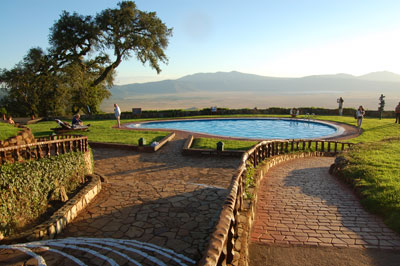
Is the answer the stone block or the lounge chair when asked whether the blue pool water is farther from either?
the stone block

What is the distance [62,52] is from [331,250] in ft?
108

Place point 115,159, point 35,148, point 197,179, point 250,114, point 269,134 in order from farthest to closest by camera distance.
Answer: point 250,114, point 269,134, point 115,159, point 197,179, point 35,148

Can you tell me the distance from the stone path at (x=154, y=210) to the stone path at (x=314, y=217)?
3.78 feet

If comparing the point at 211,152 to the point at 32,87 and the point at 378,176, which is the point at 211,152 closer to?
the point at 378,176

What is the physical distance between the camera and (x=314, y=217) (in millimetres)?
5320

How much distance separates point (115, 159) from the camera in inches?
434

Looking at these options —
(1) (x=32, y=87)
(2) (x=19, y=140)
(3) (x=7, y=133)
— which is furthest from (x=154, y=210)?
(1) (x=32, y=87)

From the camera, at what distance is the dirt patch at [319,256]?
3789mm

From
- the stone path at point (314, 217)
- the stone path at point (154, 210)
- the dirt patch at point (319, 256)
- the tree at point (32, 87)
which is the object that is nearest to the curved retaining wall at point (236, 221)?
the dirt patch at point (319, 256)

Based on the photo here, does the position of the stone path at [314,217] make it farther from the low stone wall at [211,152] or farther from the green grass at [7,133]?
the green grass at [7,133]

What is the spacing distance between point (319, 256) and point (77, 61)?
32.3 metres

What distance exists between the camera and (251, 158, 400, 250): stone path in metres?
4.42

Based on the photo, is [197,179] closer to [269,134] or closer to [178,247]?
[178,247]

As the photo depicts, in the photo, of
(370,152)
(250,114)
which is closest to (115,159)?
(370,152)
